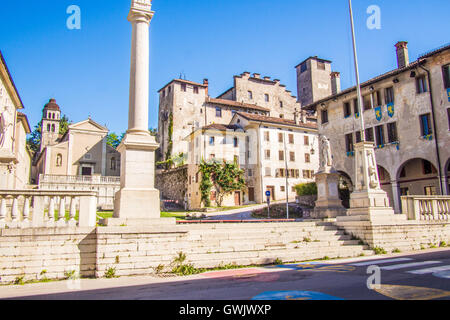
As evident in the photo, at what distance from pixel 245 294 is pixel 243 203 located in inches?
1609

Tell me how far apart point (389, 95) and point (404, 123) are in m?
2.84

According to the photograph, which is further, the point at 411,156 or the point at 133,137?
the point at 411,156

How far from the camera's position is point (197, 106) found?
57156 mm

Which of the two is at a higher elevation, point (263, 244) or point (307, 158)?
point (307, 158)

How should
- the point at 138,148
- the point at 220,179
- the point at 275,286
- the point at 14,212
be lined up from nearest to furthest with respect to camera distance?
1. the point at 275,286
2. the point at 14,212
3. the point at 138,148
4. the point at 220,179

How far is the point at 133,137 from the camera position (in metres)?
10.0

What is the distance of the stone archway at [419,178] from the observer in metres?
26.8

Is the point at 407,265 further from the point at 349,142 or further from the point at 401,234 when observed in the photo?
the point at 349,142

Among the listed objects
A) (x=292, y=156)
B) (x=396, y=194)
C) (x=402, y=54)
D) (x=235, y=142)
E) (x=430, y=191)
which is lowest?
(x=396, y=194)

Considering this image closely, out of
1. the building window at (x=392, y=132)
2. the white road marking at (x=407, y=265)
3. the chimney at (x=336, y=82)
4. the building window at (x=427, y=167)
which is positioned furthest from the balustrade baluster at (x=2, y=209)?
the chimney at (x=336, y=82)

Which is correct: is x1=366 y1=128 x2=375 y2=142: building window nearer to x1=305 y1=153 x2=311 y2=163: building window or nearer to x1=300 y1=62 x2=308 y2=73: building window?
x1=305 y1=153 x2=311 y2=163: building window

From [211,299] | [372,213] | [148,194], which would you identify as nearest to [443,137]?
[372,213]

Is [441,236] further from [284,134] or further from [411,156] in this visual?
[284,134]

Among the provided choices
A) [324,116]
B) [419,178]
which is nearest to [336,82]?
[324,116]
